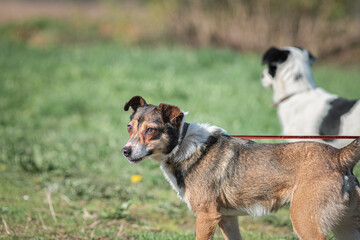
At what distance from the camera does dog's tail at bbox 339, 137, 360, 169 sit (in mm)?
3682

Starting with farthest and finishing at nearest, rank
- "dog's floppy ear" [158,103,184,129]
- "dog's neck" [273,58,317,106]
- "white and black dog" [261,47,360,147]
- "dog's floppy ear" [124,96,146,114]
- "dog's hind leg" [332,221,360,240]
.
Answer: "dog's neck" [273,58,317,106] < "white and black dog" [261,47,360,147] < "dog's floppy ear" [124,96,146,114] < "dog's floppy ear" [158,103,184,129] < "dog's hind leg" [332,221,360,240]

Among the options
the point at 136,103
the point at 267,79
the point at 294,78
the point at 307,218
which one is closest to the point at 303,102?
the point at 294,78

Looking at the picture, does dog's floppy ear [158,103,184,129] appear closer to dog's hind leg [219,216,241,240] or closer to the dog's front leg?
the dog's front leg

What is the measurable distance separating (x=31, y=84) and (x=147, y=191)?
747 centimetres

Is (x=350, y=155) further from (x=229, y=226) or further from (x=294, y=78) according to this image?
(x=294, y=78)

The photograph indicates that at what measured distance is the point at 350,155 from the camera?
3715mm

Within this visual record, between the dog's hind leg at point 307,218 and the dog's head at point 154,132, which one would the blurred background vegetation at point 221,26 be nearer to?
the dog's head at point 154,132

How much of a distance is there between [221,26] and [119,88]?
7.92 meters

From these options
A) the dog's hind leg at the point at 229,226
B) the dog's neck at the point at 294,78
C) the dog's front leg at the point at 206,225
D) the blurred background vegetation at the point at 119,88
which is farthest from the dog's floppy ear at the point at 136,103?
the dog's neck at the point at 294,78

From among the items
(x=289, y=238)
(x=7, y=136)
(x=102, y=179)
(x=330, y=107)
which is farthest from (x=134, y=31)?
(x=289, y=238)

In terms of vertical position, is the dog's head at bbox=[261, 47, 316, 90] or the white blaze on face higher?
the dog's head at bbox=[261, 47, 316, 90]

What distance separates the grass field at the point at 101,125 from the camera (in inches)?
215

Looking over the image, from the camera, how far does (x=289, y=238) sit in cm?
492

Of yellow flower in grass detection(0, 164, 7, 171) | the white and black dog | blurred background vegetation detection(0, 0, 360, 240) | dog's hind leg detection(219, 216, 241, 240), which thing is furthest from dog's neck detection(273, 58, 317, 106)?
yellow flower in grass detection(0, 164, 7, 171)
